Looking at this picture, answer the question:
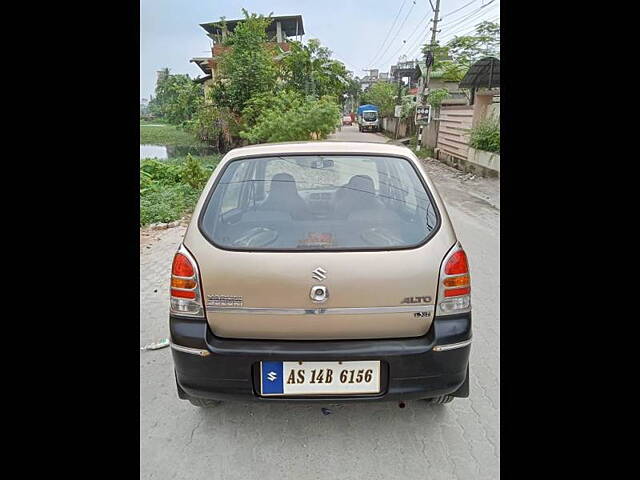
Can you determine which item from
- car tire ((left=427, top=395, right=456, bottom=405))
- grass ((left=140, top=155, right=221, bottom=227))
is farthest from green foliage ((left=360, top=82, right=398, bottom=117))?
car tire ((left=427, top=395, right=456, bottom=405))

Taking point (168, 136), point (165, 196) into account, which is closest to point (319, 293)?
point (165, 196)

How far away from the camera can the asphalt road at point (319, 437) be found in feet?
5.90

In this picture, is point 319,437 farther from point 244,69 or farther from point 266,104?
point 244,69

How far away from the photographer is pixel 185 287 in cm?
172

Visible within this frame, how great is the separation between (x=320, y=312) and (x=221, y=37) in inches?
683

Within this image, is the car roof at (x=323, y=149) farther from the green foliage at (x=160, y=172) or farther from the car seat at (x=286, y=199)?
the green foliage at (x=160, y=172)

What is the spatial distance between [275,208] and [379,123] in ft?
117

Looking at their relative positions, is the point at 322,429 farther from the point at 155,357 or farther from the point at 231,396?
the point at 155,357

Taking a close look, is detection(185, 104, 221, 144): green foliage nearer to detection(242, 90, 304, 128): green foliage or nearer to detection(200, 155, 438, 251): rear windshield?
detection(242, 90, 304, 128): green foliage

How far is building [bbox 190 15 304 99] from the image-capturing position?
15.6m

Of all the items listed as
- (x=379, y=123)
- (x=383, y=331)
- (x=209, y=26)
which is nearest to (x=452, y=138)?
(x=383, y=331)

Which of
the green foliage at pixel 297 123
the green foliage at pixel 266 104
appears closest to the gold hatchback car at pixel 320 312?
the green foliage at pixel 297 123

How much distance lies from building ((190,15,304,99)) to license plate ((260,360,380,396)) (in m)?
15.1

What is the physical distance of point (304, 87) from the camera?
54.6 feet
